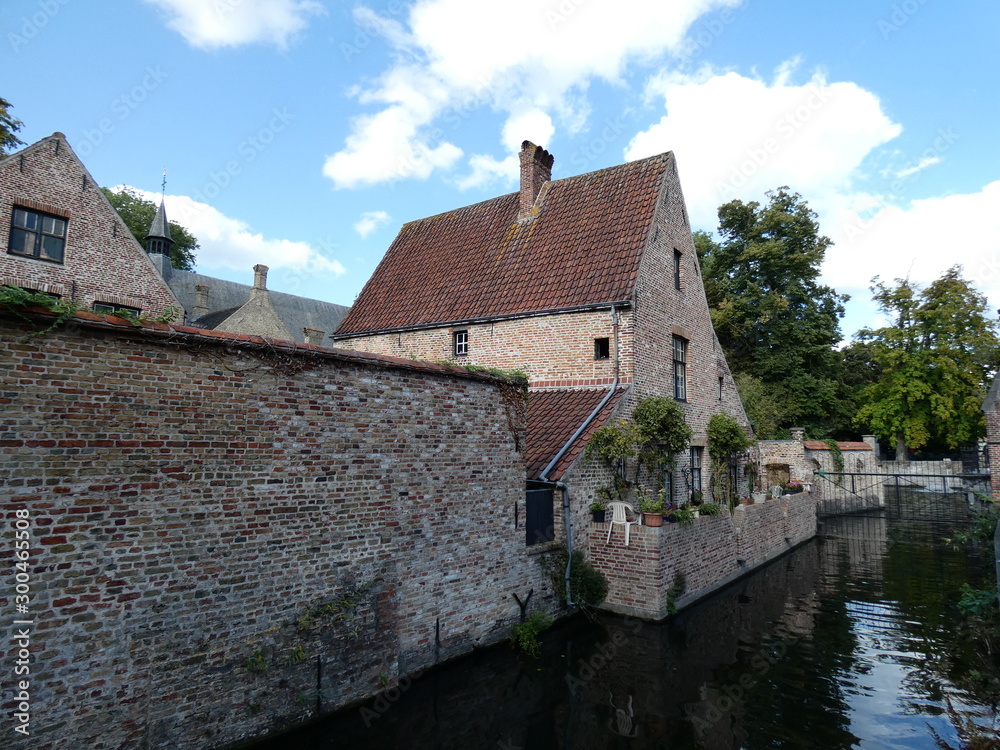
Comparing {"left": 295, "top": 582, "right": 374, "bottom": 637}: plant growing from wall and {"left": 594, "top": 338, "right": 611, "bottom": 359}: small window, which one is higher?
{"left": 594, "top": 338, "right": 611, "bottom": 359}: small window

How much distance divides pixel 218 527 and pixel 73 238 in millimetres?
14540

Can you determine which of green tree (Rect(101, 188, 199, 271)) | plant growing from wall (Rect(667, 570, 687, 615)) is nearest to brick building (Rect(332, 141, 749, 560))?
plant growing from wall (Rect(667, 570, 687, 615))

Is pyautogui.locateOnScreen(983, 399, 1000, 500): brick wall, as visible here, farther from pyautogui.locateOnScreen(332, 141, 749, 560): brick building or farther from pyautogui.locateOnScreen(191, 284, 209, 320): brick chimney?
pyautogui.locateOnScreen(191, 284, 209, 320): brick chimney

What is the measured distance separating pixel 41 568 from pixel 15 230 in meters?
14.4

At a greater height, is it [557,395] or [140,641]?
[557,395]

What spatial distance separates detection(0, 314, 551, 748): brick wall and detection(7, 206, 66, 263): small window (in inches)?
527

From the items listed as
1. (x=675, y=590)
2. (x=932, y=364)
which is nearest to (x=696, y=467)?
(x=675, y=590)

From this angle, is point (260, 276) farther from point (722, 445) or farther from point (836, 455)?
point (836, 455)

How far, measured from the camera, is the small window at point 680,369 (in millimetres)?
15687

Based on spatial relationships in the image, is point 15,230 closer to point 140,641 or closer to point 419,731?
point 140,641

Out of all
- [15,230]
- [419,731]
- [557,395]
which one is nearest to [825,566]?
[557,395]

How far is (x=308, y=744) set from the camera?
615cm

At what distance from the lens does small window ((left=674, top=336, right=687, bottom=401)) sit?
1569 centimetres

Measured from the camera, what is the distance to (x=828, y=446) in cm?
2606
